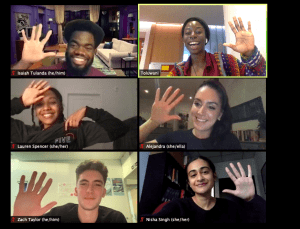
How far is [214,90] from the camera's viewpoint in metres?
2.96

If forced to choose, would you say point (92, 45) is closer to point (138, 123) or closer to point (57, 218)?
point (138, 123)

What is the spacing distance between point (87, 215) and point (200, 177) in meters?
0.93

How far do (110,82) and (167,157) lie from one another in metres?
0.73

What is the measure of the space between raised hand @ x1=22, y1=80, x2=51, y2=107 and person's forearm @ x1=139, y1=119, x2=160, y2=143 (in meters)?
0.81

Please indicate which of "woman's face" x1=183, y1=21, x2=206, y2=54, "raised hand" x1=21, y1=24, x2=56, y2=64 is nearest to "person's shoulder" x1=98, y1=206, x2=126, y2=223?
"raised hand" x1=21, y1=24, x2=56, y2=64

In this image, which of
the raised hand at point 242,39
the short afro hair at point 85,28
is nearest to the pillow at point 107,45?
the short afro hair at point 85,28

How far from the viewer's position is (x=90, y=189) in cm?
299

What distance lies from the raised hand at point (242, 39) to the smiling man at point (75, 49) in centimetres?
102

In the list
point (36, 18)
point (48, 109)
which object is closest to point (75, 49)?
point (36, 18)

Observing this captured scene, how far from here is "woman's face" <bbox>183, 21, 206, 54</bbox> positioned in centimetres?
292

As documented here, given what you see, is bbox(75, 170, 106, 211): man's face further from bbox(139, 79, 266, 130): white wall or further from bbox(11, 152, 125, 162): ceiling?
bbox(139, 79, 266, 130): white wall

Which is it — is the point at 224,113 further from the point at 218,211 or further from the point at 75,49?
the point at 75,49

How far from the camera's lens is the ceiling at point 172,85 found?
9.70 ft

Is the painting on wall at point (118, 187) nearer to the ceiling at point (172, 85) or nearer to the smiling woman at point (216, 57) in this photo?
the ceiling at point (172, 85)
